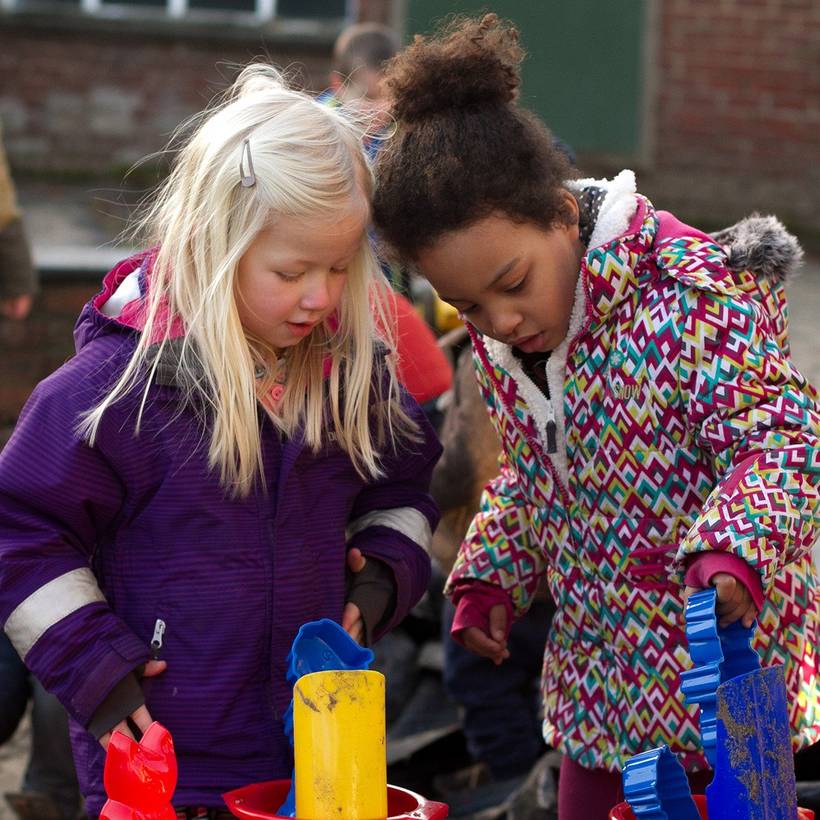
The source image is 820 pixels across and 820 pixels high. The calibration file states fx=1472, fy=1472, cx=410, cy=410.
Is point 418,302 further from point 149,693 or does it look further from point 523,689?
point 149,693

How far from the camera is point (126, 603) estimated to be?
224 centimetres

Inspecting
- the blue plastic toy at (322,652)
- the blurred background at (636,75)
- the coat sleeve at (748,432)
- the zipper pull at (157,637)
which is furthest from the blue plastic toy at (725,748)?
the blurred background at (636,75)

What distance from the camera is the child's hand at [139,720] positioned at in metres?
2.11

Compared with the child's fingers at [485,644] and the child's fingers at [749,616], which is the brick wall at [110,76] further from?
the child's fingers at [749,616]

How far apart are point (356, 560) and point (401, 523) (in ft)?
0.37

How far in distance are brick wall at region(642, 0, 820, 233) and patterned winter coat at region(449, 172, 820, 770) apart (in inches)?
281

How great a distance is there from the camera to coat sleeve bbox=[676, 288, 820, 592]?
6.48 feet

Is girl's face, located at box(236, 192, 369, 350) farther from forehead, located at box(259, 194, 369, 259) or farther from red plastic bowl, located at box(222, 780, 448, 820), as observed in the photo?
red plastic bowl, located at box(222, 780, 448, 820)

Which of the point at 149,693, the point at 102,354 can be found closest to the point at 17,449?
the point at 102,354

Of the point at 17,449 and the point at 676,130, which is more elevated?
the point at 17,449

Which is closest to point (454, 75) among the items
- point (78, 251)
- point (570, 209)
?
point (570, 209)

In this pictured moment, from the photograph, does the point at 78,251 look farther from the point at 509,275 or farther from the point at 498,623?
the point at 509,275

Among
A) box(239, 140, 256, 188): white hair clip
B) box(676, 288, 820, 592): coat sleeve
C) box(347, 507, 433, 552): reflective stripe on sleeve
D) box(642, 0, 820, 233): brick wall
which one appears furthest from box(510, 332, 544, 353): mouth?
box(642, 0, 820, 233): brick wall

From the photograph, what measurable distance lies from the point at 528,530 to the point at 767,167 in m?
7.19
